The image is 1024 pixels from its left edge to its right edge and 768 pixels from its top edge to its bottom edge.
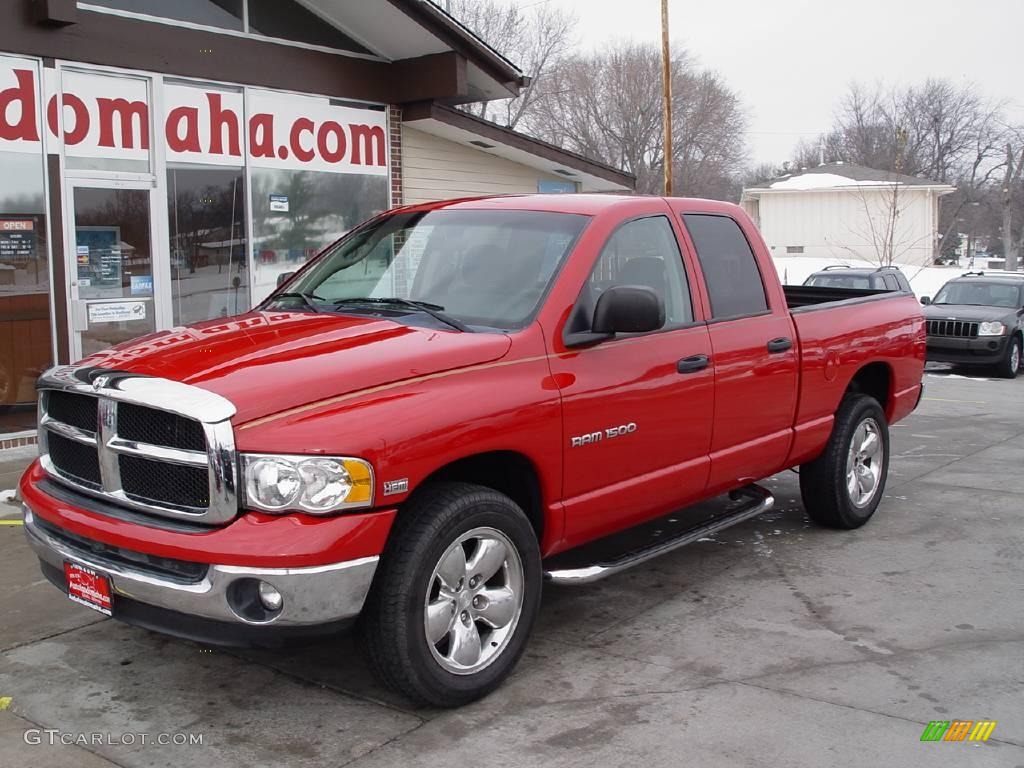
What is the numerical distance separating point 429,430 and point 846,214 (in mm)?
49728

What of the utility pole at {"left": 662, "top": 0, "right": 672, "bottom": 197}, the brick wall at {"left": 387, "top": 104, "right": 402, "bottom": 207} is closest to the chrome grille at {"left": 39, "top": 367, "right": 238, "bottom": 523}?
the brick wall at {"left": 387, "top": 104, "right": 402, "bottom": 207}

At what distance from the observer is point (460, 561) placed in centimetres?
393

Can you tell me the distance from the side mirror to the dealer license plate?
218 cm

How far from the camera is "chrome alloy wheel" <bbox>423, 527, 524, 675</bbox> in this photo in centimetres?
389

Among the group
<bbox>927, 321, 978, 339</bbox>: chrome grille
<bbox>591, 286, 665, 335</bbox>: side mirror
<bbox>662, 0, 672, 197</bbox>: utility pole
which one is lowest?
<bbox>927, 321, 978, 339</bbox>: chrome grille

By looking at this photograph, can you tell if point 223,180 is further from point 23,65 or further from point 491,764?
point 491,764

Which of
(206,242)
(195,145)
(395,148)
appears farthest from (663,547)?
(395,148)

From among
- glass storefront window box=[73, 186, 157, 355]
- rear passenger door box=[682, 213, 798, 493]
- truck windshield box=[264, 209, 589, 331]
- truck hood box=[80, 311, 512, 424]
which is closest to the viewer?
truck hood box=[80, 311, 512, 424]

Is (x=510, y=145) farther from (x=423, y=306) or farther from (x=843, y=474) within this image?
(x=423, y=306)

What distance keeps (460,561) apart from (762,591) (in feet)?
7.15

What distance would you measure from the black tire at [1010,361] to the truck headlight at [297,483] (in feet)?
50.3

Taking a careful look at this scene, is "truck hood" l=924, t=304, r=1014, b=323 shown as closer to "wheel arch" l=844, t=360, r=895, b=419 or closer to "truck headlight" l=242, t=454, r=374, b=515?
"wheel arch" l=844, t=360, r=895, b=419

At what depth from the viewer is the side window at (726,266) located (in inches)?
215

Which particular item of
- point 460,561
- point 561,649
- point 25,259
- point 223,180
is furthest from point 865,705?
point 223,180
